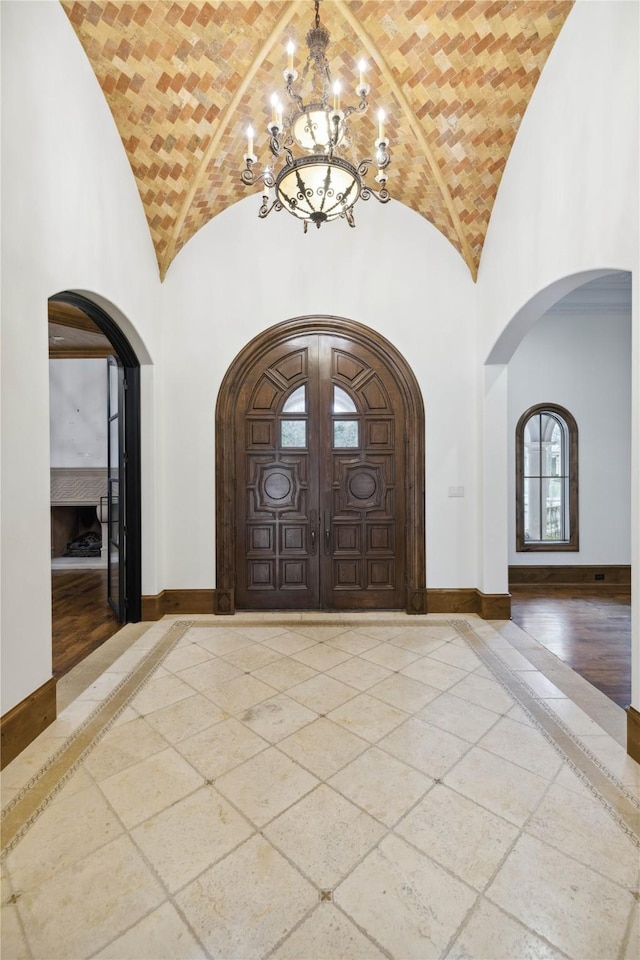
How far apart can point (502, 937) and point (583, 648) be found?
2.84 m

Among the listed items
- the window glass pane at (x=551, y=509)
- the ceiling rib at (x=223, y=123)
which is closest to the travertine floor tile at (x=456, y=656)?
the window glass pane at (x=551, y=509)

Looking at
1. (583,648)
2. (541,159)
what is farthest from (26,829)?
(541,159)

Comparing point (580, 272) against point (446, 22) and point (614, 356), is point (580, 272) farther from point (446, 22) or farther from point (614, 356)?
A: point (614, 356)

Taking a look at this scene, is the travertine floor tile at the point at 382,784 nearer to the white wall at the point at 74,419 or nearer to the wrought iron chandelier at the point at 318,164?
the wrought iron chandelier at the point at 318,164

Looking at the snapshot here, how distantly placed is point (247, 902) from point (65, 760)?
1.25 m

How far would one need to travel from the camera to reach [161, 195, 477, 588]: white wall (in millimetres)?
4309

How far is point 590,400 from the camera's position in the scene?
575 centimetres

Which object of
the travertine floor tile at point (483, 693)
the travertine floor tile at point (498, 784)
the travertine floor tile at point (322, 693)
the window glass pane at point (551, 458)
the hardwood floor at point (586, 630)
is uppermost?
the window glass pane at point (551, 458)

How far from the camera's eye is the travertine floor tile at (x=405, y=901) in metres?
1.32

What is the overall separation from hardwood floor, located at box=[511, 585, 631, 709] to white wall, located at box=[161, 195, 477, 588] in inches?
32.5

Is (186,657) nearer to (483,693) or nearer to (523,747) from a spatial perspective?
(483,693)

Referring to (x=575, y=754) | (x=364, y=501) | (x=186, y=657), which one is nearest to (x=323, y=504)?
(x=364, y=501)

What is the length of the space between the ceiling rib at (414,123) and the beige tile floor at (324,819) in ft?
12.4

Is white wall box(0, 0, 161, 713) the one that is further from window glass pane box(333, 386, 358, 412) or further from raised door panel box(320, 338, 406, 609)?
raised door panel box(320, 338, 406, 609)
